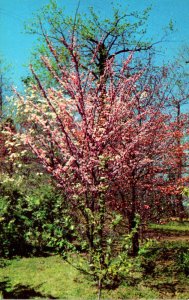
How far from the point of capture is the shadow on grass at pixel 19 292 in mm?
8234

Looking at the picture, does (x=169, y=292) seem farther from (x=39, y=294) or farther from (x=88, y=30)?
(x=88, y=30)

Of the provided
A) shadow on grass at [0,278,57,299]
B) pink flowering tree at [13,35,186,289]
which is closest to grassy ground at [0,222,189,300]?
shadow on grass at [0,278,57,299]

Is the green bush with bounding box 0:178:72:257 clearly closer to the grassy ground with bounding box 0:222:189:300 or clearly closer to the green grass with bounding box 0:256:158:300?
the green grass with bounding box 0:256:158:300

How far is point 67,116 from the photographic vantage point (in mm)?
8203

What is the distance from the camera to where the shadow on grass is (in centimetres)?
823

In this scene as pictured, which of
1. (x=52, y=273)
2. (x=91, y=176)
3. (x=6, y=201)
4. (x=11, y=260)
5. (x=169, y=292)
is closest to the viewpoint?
(x=91, y=176)

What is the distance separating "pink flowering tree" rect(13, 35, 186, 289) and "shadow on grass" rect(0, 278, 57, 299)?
1.64 m

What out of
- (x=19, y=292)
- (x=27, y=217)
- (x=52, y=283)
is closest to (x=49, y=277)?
(x=52, y=283)

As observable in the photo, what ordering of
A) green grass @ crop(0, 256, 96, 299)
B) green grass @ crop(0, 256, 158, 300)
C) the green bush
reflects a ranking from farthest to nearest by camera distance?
the green bush
green grass @ crop(0, 256, 96, 299)
green grass @ crop(0, 256, 158, 300)

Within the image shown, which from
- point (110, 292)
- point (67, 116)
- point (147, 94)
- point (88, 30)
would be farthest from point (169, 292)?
point (88, 30)

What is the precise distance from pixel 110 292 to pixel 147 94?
621 cm

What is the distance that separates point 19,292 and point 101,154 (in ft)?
14.4

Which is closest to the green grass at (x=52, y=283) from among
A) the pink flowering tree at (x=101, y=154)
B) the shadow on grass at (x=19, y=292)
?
the shadow on grass at (x=19, y=292)

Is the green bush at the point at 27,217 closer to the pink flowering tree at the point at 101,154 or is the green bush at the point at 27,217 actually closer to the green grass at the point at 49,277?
the green grass at the point at 49,277
